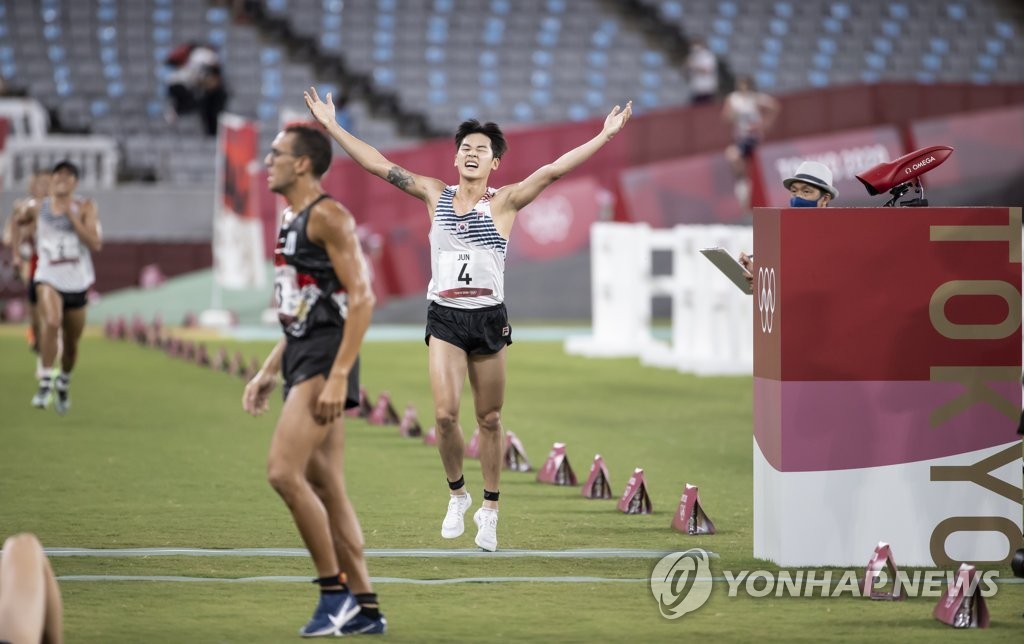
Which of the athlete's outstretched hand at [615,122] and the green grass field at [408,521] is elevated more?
the athlete's outstretched hand at [615,122]

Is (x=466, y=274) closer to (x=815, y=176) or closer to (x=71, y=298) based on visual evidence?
(x=815, y=176)

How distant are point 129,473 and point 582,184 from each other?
18.9m

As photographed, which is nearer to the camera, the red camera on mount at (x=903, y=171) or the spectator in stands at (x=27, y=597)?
the spectator in stands at (x=27, y=597)

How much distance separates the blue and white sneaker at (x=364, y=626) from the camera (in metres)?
6.92

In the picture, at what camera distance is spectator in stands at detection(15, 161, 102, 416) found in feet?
52.0

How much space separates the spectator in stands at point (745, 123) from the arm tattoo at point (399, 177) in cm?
2020

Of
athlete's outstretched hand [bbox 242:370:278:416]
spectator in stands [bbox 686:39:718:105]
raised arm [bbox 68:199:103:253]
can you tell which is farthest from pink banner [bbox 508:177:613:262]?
athlete's outstretched hand [bbox 242:370:278:416]

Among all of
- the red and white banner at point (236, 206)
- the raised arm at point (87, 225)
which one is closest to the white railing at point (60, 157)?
the red and white banner at point (236, 206)

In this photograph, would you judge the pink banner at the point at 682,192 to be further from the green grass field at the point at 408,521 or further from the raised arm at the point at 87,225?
the raised arm at the point at 87,225

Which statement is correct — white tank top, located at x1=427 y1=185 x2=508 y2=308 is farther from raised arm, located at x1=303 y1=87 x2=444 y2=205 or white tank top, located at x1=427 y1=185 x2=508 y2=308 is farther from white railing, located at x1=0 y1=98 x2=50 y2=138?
white railing, located at x1=0 y1=98 x2=50 y2=138

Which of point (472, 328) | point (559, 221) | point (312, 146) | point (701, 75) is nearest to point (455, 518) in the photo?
point (472, 328)

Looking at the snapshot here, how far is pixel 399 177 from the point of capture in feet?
31.7

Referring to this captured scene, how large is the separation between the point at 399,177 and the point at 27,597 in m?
4.84

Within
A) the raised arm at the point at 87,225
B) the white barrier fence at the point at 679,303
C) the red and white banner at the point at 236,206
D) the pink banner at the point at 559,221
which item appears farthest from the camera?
the pink banner at the point at 559,221
